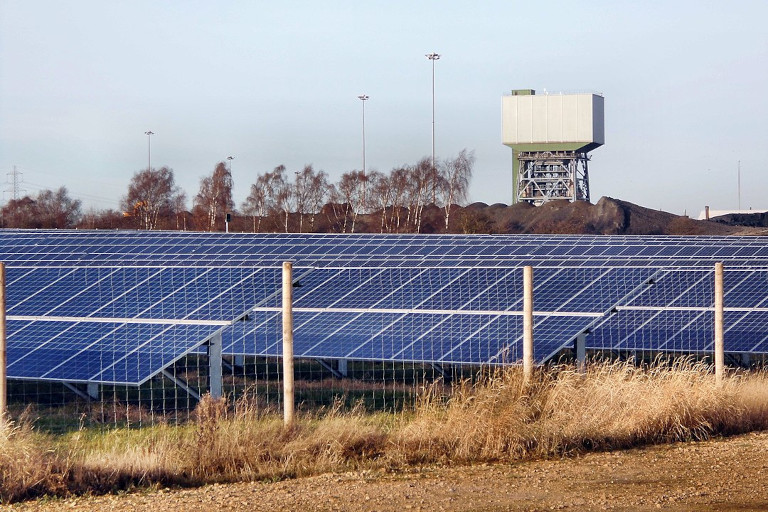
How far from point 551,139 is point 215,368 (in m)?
72.3

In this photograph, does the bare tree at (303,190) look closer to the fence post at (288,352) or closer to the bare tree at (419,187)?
the bare tree at (419,187)

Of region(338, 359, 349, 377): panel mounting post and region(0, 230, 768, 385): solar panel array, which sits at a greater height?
region(0, 230, 768, 385): solar panel array

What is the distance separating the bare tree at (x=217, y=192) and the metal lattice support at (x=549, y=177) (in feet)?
78.7

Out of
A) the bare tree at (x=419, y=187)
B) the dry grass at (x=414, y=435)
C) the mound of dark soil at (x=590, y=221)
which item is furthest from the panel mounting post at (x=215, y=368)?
the bare tree at (x=419, y=187)

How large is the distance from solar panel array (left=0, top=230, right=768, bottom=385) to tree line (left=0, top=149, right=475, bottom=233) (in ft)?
171

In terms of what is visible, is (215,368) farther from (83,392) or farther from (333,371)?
(333,371)

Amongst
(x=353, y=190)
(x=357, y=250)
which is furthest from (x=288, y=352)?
(x=353, y=190)

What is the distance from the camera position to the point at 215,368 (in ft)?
45.0

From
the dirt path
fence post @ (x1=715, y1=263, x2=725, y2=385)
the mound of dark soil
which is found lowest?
the dirt path

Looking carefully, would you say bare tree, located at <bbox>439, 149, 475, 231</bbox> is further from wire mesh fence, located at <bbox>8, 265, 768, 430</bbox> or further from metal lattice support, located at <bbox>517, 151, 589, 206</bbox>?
wire mesh fence, located at <bbox>8, 265, 768, 430</bbox>

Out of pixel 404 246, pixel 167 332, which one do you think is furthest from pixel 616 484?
pixel 404 246

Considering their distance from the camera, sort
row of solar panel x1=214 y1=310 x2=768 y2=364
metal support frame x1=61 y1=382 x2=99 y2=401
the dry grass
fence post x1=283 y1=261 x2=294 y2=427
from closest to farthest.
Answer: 1. the dry grass
2. fence post x1=283 y1=261 x2=294 y2=427
3. metal support frame x1=61 y1=382 x2=99 y2=401
4. row of solar panel x1=214 y1=310 x2=768 y2=364

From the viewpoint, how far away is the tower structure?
82.4 m

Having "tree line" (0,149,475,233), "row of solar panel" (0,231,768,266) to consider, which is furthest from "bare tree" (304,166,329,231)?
"row of solar panel" (0,231,768,266)
